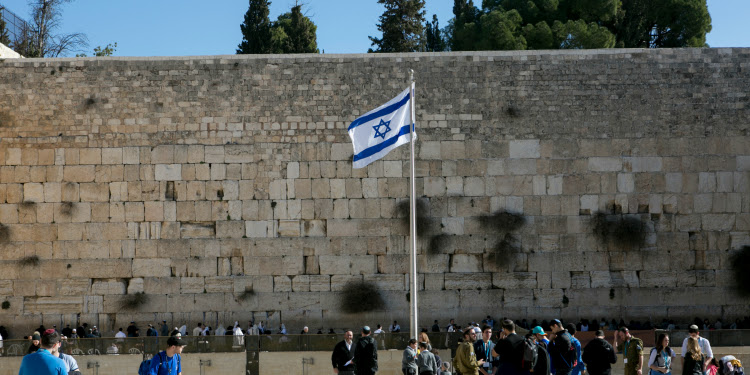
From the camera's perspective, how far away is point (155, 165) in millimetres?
16812

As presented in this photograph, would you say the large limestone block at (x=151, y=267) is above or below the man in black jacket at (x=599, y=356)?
above

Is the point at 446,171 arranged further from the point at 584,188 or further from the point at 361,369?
the point at 361,369

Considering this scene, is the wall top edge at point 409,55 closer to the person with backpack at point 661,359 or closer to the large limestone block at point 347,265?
the large limestone block at point 347,265

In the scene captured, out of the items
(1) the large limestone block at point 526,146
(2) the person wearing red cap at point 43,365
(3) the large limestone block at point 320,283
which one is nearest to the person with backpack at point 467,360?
(2) the person wearing red cap at point 43,365

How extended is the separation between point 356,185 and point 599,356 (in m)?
7.86

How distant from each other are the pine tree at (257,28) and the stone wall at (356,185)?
14.1 metres

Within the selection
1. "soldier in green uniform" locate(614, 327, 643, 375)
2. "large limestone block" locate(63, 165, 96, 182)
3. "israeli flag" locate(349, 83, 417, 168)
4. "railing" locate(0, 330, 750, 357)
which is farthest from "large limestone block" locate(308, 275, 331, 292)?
"soldier in green uniform" locate(614, 327, 643, 375)

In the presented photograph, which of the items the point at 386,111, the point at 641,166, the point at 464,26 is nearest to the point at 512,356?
the point at 386,111

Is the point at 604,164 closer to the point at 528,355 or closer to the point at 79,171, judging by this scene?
the point at 528,355

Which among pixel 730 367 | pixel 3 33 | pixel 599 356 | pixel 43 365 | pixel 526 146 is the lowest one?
pixel 730 367

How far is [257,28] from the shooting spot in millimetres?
30906

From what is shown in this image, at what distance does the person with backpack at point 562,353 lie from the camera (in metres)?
9.47

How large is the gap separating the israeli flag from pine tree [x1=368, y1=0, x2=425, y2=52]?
20.9 metres

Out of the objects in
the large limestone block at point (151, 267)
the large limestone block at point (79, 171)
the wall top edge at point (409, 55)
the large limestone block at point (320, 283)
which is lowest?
the large limestone block at point (320, 283)
